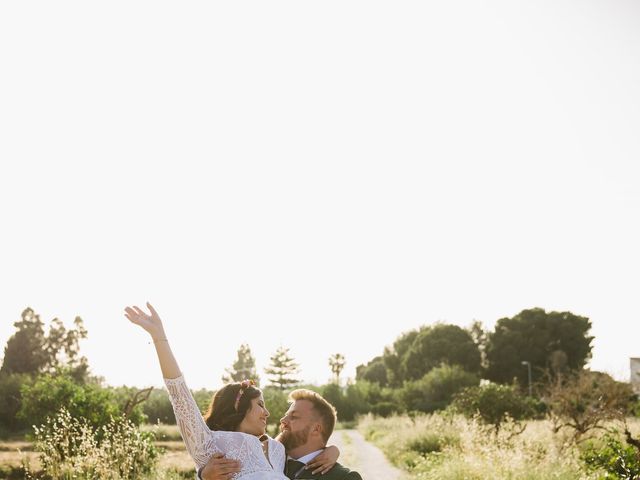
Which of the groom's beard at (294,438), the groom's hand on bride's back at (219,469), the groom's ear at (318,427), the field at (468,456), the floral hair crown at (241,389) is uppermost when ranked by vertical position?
the floral hair crown at (241,389)

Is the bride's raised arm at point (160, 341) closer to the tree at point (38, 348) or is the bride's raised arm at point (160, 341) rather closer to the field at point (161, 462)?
the field at point (161, 462)

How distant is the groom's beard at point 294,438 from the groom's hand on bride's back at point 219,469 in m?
0.73

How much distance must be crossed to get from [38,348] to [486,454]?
3743cm

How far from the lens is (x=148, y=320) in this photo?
10.1 feet

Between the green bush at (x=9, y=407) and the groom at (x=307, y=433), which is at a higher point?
the groom at (x=307, y=433)

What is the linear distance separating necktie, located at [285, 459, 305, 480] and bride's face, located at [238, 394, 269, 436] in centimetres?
44

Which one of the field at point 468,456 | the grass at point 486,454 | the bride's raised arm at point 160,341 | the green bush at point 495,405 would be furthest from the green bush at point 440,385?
the bride's raised arm at point 160,341

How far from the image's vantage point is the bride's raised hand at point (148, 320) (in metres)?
3.03

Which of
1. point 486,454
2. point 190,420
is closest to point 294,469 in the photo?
point 190,420

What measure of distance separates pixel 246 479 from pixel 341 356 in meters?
73.2

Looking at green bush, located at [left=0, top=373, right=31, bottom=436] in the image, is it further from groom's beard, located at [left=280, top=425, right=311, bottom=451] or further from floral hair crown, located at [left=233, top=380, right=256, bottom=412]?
floral hair crown, located at [left=233, top=380, right=256, bottom=412]

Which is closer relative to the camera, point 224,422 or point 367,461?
point 224,422

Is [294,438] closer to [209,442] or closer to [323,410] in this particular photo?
[323,410]

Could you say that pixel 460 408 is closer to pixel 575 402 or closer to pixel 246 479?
pixel 575 402
